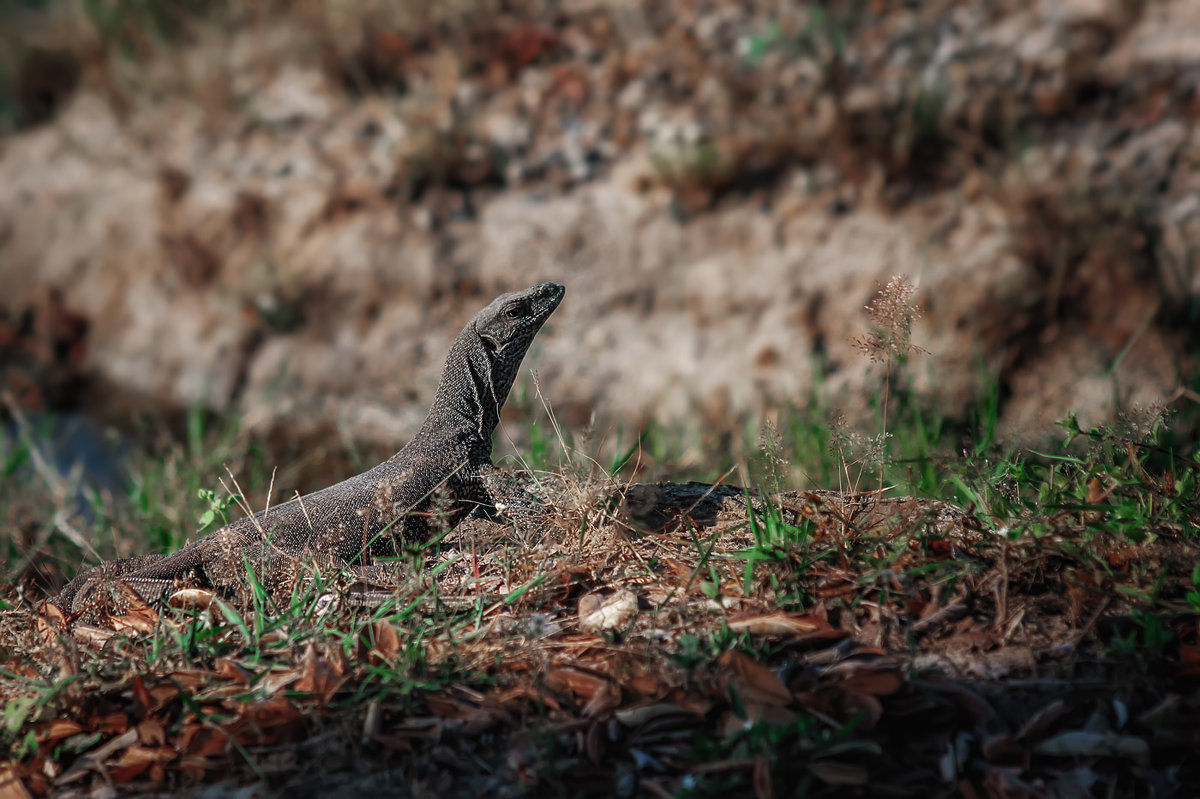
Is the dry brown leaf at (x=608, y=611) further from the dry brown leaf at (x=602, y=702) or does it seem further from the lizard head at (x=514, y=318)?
the lizard head at (x=514, y=318)

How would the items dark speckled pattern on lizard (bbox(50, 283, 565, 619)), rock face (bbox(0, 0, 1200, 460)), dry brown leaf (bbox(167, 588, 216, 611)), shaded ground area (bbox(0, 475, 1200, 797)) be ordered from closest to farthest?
shaded ground area (bbox(0, 475, 1200, 797)), dry brown leaf (bbox(167, 588, 216, 611)), dark speckled pattern on lizard (bbox(50, 283, 565, 619)), rock face (bbox(0, 0, 1200, 460))

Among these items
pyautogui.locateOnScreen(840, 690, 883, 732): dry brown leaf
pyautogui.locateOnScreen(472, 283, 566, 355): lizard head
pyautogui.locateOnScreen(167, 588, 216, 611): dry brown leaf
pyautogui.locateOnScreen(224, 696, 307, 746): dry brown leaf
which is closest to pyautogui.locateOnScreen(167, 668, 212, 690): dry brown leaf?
pyautogui.locateOnScreen(224, 696, 307, 746): dry brown leaf

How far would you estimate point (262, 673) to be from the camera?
8.87 feet

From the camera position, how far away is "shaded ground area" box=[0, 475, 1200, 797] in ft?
7.62

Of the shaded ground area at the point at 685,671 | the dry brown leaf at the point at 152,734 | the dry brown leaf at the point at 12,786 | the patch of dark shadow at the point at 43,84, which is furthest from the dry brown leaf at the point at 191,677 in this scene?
the patch of dark shadow at the point at 43,84

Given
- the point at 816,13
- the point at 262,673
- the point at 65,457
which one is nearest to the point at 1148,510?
the point at 262,673

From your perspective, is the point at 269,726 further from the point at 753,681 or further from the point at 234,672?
the point at 753,681

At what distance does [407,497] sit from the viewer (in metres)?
3.88

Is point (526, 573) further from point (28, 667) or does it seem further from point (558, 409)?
point (558, 409)

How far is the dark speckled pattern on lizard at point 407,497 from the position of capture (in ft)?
12.0

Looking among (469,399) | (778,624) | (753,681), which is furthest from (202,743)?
(469,399)

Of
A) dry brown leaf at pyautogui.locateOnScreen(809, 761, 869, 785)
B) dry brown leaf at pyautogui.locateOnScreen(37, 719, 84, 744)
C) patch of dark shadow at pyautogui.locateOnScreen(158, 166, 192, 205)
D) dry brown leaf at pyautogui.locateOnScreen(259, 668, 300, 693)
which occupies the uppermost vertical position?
patch of dark shadow at pyautogui.locateOnScreen(158, 166, 192, 205)

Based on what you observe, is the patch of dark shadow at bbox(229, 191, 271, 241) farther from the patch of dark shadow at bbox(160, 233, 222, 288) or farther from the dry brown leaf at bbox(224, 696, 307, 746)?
the dry brown leaf at bbox(224, 696, 307, 746)

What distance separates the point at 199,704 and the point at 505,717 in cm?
85
